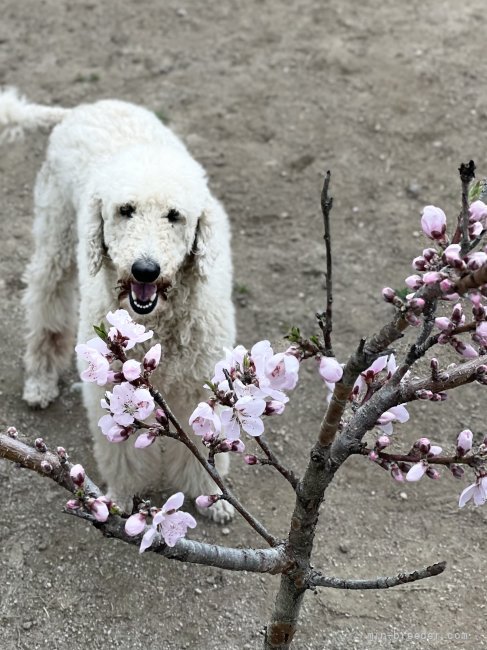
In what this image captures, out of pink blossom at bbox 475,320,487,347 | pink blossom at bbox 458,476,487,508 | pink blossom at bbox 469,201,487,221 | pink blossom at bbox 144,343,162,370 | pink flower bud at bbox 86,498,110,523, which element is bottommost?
pink flower bud at bbox 86,498,110,523

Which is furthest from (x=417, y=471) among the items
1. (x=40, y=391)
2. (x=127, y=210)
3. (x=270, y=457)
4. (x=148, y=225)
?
(x=40, y=391)

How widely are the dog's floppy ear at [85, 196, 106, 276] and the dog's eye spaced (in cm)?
17

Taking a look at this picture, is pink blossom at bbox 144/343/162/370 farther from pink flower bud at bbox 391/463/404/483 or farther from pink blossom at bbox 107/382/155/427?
pink flower bud at bbox 391/463/404/483

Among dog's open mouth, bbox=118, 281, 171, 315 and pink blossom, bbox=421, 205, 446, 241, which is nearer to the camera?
pink blossom, bbox=421, 205, 446, 241

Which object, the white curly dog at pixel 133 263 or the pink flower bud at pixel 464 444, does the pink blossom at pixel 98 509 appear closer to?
the pink flower bud at pixel 464 444

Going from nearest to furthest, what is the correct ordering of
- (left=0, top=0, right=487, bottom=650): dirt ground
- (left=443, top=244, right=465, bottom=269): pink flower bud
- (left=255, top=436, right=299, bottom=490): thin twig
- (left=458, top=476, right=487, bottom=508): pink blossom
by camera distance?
(left=443, top=244, right=465, bottom=269): pink flower bud, (left=458, top=476, right=487, bottom=508): pink blossom, (left=255, top=436, right=299, bottom=490): thin twig, (left=0, top=0, right=487, bottom=650): dirt ground

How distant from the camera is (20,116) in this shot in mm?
4285

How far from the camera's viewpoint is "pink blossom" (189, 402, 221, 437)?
1.62 m

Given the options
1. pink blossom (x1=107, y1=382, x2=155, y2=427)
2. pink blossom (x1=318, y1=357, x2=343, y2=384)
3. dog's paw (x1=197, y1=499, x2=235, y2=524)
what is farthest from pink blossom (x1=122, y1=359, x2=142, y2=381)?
dog's paw (x1=197, y1=499, x2=235, y2=524)

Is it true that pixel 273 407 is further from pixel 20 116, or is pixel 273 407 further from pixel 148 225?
pixel 20 116

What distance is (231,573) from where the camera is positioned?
131 inches

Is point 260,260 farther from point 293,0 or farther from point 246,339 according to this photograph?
point 293,0

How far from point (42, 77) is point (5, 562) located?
4710mm

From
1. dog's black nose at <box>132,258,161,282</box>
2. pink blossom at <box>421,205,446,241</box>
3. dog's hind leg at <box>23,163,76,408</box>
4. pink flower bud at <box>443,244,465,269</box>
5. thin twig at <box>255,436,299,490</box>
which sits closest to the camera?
pink flower bud at <box>443,244,465,269</box>
